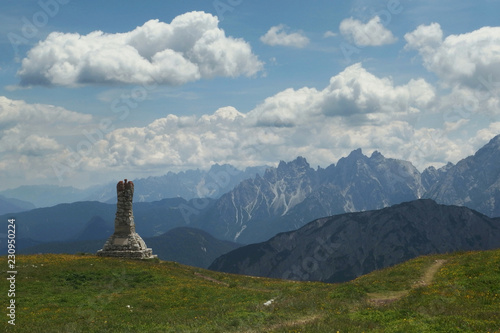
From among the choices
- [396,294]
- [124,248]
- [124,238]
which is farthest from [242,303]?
[124,238]

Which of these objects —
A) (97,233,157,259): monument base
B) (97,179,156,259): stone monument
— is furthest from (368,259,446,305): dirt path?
(97,179,156,259): stone monument

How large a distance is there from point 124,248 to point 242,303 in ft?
118

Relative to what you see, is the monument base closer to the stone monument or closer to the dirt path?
the stone monument

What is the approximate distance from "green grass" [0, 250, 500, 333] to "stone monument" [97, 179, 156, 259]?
1388cm

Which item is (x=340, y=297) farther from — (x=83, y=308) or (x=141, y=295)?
(x=83, y=308)

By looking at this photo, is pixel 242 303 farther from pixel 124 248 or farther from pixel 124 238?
pixel 124 238

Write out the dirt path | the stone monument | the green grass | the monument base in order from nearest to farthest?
the green grass → the dirt path → the monument base → the stone monument

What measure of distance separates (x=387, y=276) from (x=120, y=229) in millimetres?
42393

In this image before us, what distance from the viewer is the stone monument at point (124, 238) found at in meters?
64.5

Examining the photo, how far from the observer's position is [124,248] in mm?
64812

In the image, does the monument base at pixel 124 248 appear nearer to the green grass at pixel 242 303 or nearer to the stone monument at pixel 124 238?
the stone monument at pixel 124 238

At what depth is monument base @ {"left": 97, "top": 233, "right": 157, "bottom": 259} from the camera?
211 feet

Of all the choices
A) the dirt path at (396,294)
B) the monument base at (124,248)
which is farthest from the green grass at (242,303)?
the monument base at (124,248)

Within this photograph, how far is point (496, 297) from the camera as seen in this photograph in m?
27.3
